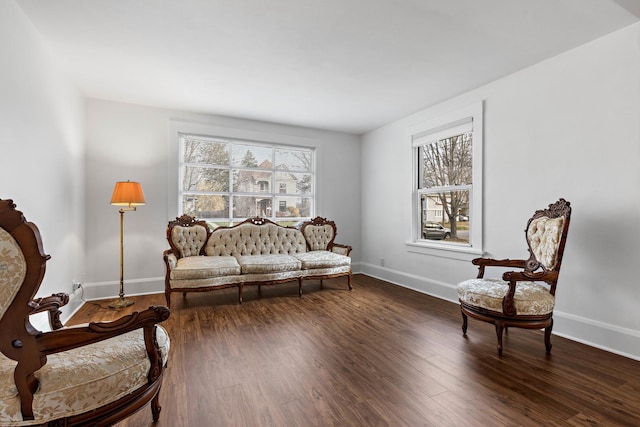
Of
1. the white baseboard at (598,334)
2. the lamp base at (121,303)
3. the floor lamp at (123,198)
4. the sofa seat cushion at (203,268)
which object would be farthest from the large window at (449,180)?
the lamp base at (121,303)

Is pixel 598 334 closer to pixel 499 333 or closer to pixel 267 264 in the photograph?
pixel 499 333

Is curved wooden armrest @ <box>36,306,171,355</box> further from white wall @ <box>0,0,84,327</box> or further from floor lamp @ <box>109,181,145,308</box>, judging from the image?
floor lamp @ <box>109,181,145,308</box>

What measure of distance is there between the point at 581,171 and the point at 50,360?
400cm

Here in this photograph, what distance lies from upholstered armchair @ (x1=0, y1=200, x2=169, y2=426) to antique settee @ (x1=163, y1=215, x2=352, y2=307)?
2.30 metres

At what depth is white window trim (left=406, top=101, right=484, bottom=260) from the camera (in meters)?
3.69

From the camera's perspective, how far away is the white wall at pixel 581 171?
2518 millimetres

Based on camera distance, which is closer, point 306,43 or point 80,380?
point 80,380

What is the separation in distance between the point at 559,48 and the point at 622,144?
41.0 inches

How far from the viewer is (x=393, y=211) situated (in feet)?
16.6

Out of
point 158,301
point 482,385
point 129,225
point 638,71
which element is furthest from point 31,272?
point 638,71

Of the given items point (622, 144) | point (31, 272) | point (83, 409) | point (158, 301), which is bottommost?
point (158, 301)

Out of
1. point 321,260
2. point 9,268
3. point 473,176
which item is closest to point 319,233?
point 321,260

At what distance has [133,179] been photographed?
4305 millimetres

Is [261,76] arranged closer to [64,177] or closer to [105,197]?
[64,177]
